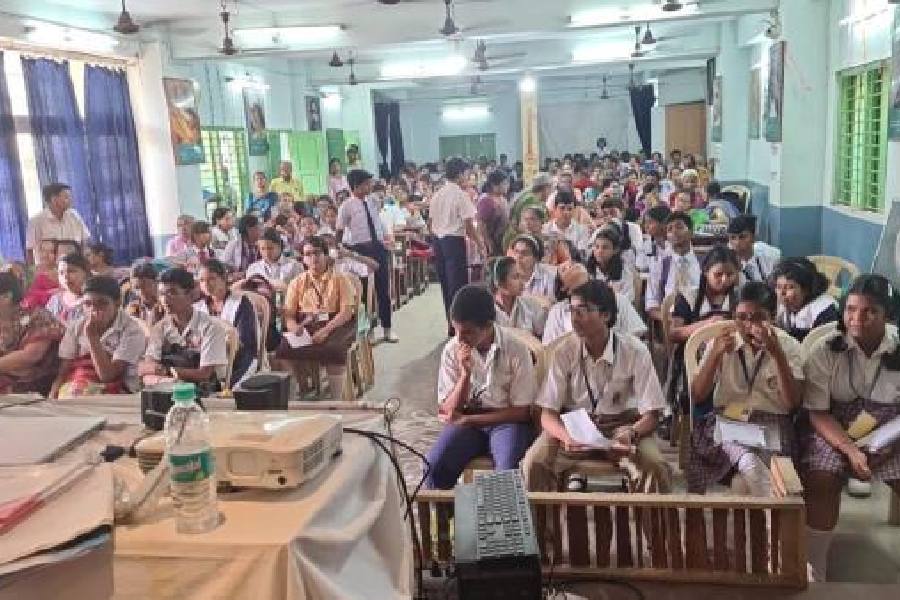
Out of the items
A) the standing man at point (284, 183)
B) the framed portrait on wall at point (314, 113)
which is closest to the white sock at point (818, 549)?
the standing man at point (284, 183)

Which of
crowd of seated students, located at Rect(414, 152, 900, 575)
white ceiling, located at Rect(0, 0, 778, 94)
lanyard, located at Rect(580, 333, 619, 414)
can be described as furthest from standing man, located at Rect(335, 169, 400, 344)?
lanyard, located at Rect(580, 333, 619, 414)

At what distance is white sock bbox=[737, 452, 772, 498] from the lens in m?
2.56

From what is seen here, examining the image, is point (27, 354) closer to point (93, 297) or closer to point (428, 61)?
point (93, 297)

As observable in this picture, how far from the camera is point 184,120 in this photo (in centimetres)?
808

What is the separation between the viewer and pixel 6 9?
5.78 meters

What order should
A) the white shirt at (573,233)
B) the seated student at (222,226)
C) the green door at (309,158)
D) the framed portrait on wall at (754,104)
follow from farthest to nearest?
the green door at (309,158)
the framed portrait on wall at (754,104)
the seated student at (222,226)
the white shirt at (573,233)

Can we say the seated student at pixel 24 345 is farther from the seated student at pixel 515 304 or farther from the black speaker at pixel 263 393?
the black speaker at pixel 263 393

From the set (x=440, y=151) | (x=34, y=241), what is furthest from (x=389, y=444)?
(x=440, y=151)

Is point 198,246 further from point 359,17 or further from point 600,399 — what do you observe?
point 600,399

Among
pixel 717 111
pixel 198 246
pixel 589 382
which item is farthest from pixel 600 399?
pixel 717 111

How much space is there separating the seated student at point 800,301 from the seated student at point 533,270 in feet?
3.80

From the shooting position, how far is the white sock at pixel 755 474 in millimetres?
2557

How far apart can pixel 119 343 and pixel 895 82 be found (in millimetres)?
4249

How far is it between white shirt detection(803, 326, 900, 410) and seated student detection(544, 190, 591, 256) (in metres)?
2.99
